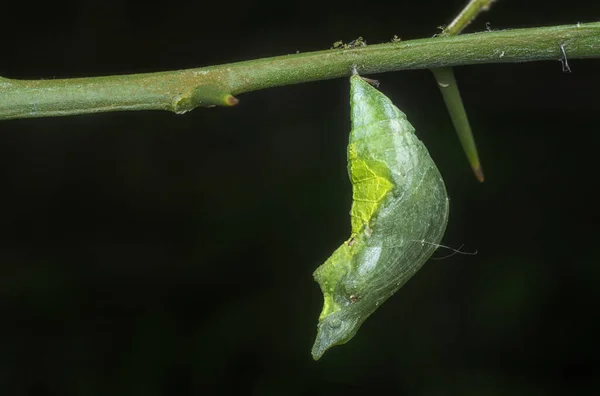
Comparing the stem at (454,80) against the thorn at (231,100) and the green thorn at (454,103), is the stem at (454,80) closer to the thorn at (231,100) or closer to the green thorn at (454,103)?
the green thorn at (454,103)

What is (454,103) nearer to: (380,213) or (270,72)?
(380,213)

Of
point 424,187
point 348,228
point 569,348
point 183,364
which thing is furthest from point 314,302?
point 424,187

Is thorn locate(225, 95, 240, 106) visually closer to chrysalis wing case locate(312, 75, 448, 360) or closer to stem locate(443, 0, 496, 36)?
chrysalis wing case locate(312, 75, 448, 360)

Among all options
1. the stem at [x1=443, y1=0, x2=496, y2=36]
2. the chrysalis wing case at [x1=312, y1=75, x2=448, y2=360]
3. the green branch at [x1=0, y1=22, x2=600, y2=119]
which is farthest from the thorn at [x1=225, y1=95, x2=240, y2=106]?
the stem at [x1=443, y1=0, x2=496, y2=36]

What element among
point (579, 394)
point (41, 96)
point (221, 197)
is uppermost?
point (41, 96)

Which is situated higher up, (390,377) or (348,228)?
(348,228)

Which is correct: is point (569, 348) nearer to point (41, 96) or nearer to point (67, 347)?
point (67, 347)

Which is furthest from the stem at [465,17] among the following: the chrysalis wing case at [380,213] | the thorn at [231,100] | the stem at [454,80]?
the thorn at [231,100]
